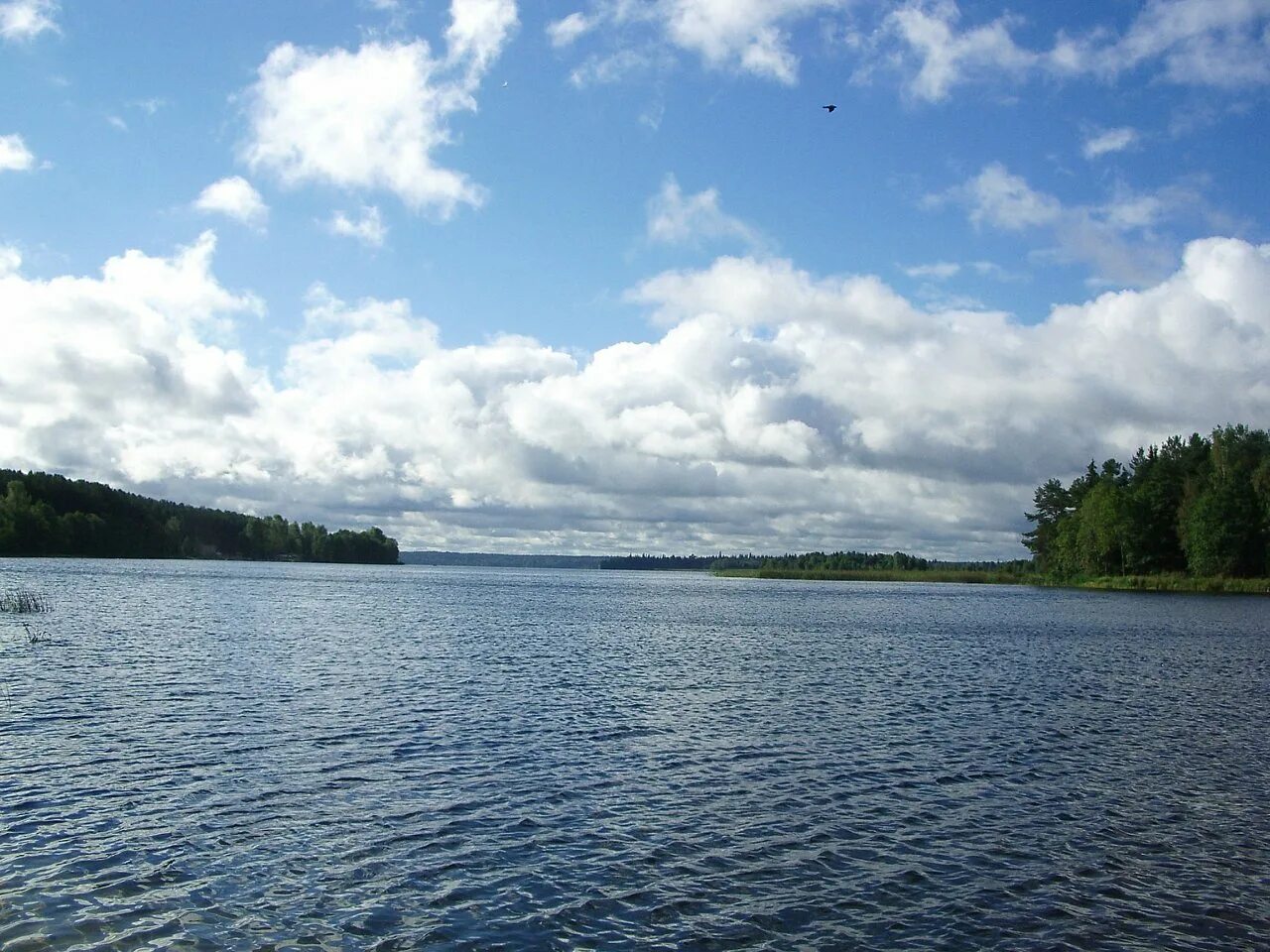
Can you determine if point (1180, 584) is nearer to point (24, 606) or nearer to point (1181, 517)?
point (1181, 517)

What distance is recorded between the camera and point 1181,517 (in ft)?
514

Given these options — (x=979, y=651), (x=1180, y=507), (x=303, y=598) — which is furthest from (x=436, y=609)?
(x=1180, y=507)

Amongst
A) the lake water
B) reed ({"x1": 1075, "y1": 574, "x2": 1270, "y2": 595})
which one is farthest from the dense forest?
the lake water

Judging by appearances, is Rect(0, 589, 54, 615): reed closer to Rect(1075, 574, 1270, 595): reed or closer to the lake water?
the lake water

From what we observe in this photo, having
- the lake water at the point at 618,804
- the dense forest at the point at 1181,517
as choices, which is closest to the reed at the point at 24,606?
the lake water at the point at 618,804

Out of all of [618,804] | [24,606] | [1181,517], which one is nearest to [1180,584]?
[1181,517]

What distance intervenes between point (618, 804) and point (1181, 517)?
522ft

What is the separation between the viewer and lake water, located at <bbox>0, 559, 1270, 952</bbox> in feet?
52.3

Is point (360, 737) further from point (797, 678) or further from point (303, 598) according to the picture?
point (303, 598)

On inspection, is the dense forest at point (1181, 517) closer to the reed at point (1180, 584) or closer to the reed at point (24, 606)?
the reed at point (1180, 584)

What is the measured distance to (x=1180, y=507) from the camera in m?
157

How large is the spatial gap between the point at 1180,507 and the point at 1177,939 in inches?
6365

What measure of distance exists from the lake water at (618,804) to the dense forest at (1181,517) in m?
110

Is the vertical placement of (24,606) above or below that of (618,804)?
above
